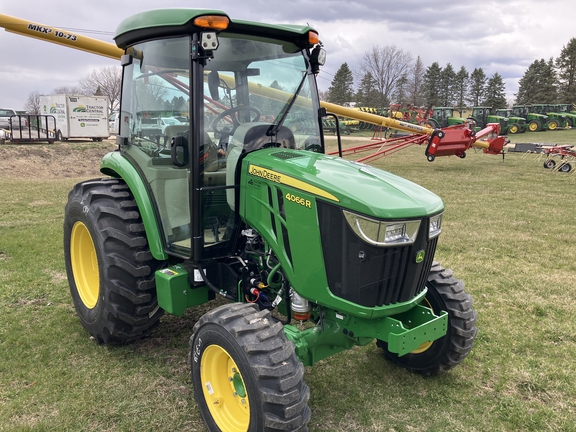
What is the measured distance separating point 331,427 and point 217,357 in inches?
33.3

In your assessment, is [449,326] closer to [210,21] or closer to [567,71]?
[210,21]

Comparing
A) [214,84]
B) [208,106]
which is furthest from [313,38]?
[208,106]

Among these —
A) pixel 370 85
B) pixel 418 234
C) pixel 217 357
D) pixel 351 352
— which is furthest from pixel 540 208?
pixel 370 85

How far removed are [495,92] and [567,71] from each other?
9.50 meters

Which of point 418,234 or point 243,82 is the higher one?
point 243,82

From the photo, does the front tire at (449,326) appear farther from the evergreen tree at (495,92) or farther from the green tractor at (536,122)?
the evergreen tree at (495,92)

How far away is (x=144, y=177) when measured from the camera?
3561 mm

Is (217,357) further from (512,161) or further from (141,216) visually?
(512,161)

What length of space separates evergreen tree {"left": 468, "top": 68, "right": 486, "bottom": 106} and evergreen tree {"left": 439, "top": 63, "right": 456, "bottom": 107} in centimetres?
234

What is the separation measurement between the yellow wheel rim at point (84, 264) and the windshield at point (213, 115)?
40.2 inches

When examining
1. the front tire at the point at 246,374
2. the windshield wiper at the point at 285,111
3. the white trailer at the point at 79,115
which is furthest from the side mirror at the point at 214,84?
the white trailer at the point at 79,115

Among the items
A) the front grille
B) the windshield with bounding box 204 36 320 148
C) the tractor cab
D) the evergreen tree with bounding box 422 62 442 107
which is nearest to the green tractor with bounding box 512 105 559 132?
the evergreen tree with bounding box 422 62 442 107

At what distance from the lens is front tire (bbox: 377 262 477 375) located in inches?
128

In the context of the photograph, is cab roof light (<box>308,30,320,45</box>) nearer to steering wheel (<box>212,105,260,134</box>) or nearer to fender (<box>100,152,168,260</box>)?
steering wheel (<box>212,105,260,134</box>)
